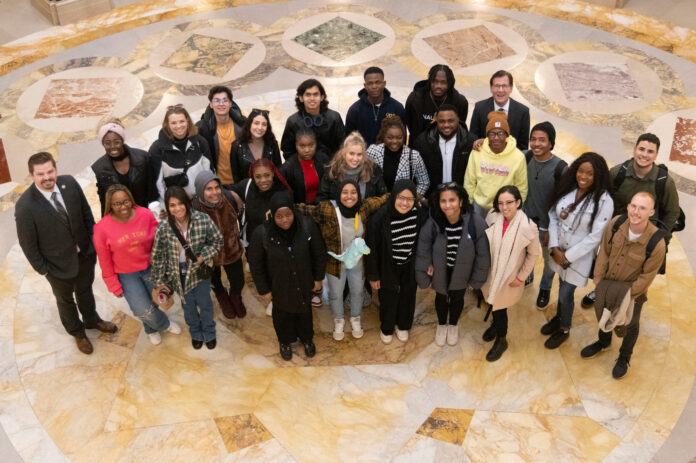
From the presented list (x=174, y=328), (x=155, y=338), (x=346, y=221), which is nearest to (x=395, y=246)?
(x=346, y=221)

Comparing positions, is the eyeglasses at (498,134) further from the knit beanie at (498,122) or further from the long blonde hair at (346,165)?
the long blonde hair at (346,165)

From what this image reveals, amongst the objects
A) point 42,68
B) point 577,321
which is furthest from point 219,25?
point 577,321

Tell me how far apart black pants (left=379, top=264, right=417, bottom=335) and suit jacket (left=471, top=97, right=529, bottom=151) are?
1.53 meters

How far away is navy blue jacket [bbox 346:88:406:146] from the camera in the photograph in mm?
5785

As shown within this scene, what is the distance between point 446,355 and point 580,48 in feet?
19.1

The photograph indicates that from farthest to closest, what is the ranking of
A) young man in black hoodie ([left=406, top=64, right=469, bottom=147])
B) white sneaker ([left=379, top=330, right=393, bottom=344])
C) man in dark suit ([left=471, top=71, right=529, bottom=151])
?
1. young man in black hoodie ([left=406, top=64, right=469, bottom=147])
2. man in dark suit ([left=471, top=71, right=529, bottom=151])
3. white sneaker ([left=379, top=330, right=393, bottom=344])

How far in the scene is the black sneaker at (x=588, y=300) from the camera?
5562mm

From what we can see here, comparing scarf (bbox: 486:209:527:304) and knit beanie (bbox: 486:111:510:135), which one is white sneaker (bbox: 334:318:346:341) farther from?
knit beanie (bbox: 486:111:510:135)

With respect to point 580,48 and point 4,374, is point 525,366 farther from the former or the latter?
point 580,48

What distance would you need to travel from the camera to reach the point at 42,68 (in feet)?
30.0

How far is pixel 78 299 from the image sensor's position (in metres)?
5.30

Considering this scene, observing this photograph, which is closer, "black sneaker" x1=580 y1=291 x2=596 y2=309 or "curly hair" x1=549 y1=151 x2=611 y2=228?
"curly hair" x1=549 y1=151 x2=611 y2=228

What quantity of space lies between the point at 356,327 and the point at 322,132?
1731 mm

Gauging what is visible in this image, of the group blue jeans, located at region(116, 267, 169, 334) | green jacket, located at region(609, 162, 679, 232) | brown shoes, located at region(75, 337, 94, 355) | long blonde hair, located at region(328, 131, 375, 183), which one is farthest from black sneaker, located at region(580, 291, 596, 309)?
brown shoes, located at region(75, 337, 94, 355)
